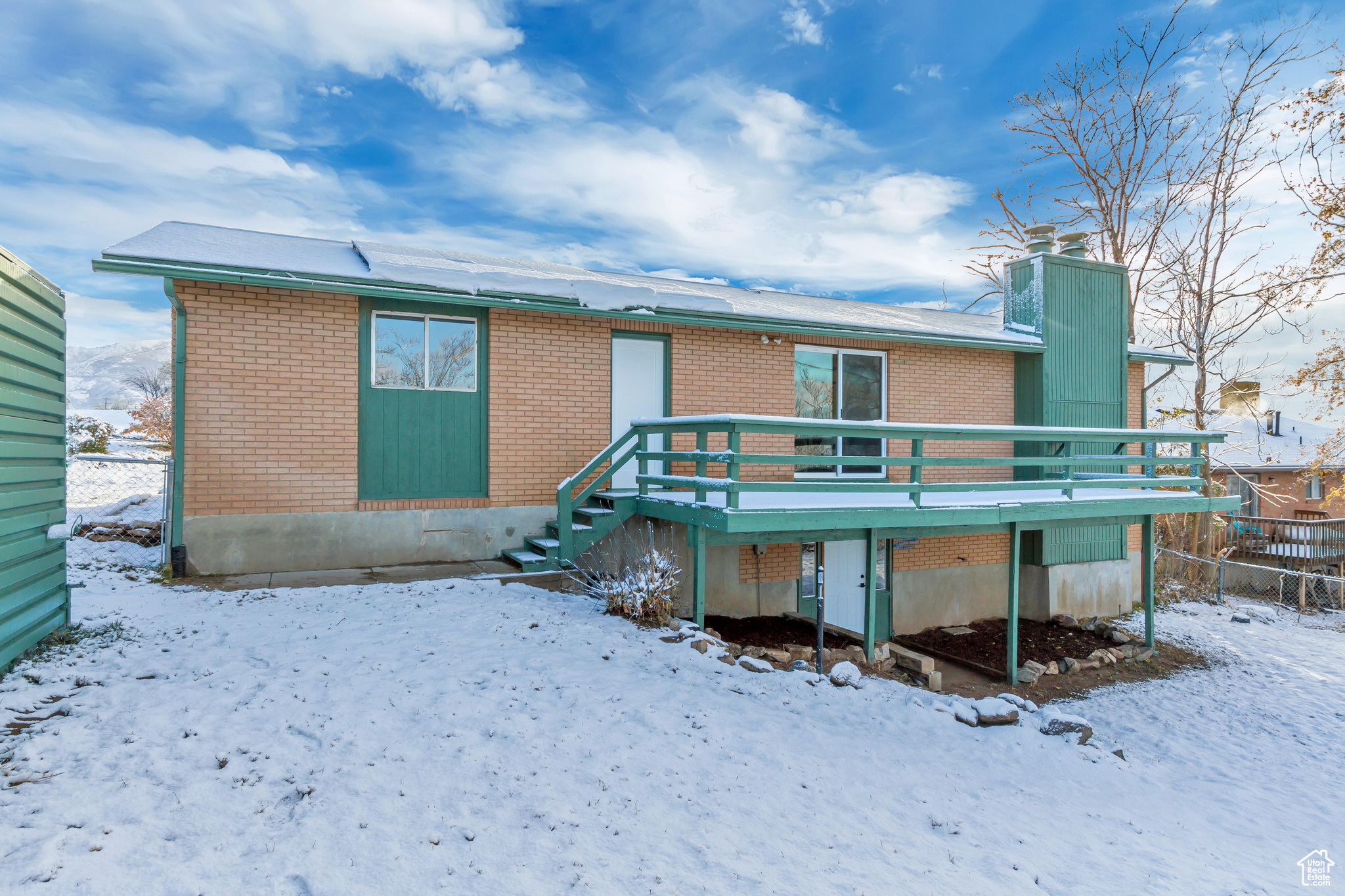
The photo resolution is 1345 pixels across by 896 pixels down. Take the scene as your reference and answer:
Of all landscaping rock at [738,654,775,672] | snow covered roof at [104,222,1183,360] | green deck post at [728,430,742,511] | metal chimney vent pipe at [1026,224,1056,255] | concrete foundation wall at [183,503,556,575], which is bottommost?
landscaping rock at [738,654,775,672]

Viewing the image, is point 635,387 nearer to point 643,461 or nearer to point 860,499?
point 643,461

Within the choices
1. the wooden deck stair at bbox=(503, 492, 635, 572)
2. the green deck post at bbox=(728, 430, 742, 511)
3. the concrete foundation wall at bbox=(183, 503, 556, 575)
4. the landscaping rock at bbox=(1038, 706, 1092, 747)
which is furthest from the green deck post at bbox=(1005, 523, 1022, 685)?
the concrete foundation wall at bbox=(183, 503, 556, 575)

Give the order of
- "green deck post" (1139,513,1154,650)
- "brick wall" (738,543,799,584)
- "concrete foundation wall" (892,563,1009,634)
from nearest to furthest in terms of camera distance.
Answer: "brick wall" (738,543,799,584), "green deck post" (1139,513,1154,650), "concrete foundation wall" (892,563,1009,634)

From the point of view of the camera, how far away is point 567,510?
7.86m

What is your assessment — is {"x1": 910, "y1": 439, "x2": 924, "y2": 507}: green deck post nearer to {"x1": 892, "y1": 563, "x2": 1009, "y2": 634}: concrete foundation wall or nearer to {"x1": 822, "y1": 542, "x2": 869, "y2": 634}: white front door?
{"x1": 822, "y1": 542, "x2": 869, "y2": 634}: white front door

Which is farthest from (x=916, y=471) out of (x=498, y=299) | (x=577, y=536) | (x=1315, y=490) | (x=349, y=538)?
(x=1315, y=490)

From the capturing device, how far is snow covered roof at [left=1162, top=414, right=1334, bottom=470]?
20656 mm

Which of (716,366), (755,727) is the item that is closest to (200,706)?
(755,727)

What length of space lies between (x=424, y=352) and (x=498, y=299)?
3.56 ft

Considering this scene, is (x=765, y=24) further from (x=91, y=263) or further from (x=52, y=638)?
(x=52, y=638)

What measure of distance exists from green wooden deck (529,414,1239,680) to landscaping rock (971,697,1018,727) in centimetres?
190

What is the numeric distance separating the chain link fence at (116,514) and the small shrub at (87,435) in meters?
3.20

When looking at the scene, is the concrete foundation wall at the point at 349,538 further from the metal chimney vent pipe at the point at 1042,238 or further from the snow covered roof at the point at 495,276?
the metal chimney vent pipe at the point at 1042,238

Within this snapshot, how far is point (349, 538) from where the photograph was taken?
782 cm
